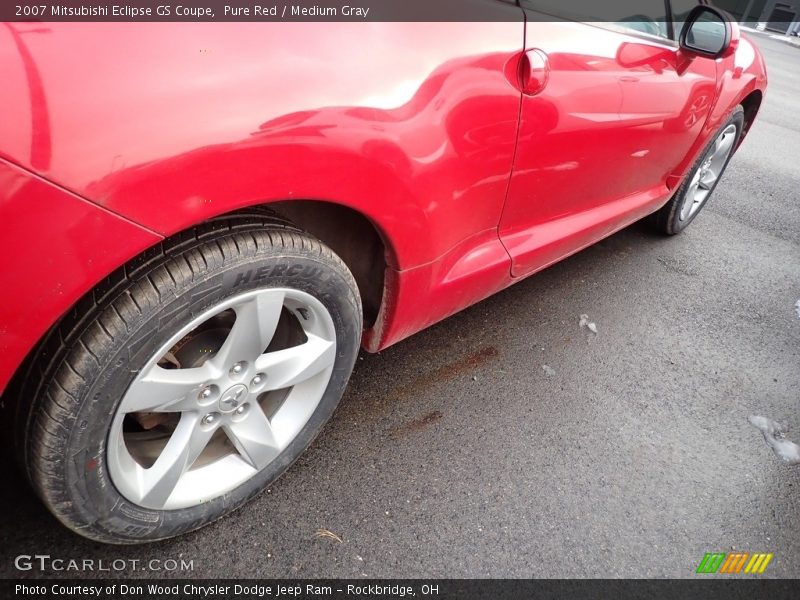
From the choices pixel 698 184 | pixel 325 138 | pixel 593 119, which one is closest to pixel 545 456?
pixel 593 119

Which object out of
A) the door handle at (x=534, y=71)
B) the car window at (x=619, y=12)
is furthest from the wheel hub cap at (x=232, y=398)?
the car window at (x=619, y=12)

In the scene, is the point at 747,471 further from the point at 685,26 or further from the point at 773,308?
the point at 685,26

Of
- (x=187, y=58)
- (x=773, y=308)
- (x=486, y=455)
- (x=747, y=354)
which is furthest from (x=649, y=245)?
(x=187, y=58)

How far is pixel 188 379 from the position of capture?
1406mm

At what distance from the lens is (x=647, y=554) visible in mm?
1884

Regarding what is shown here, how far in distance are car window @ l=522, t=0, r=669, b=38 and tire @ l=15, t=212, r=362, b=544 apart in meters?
1.05

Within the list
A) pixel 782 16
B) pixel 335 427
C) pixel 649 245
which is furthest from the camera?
pixel 782 16

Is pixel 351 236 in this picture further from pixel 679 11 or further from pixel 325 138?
pixel 679 11

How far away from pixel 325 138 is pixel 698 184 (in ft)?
10.1

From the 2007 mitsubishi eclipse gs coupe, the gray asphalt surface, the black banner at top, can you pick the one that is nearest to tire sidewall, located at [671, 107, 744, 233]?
the gray asphalt surface

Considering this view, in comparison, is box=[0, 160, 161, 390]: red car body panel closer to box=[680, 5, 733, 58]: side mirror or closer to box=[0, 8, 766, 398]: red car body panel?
box=[0, 8, 766, 398]: red car body panel

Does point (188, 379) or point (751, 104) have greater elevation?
point (751, 104)

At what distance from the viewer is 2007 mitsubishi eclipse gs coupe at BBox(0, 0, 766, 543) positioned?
1.01 meters

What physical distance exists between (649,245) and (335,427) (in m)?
2.54
